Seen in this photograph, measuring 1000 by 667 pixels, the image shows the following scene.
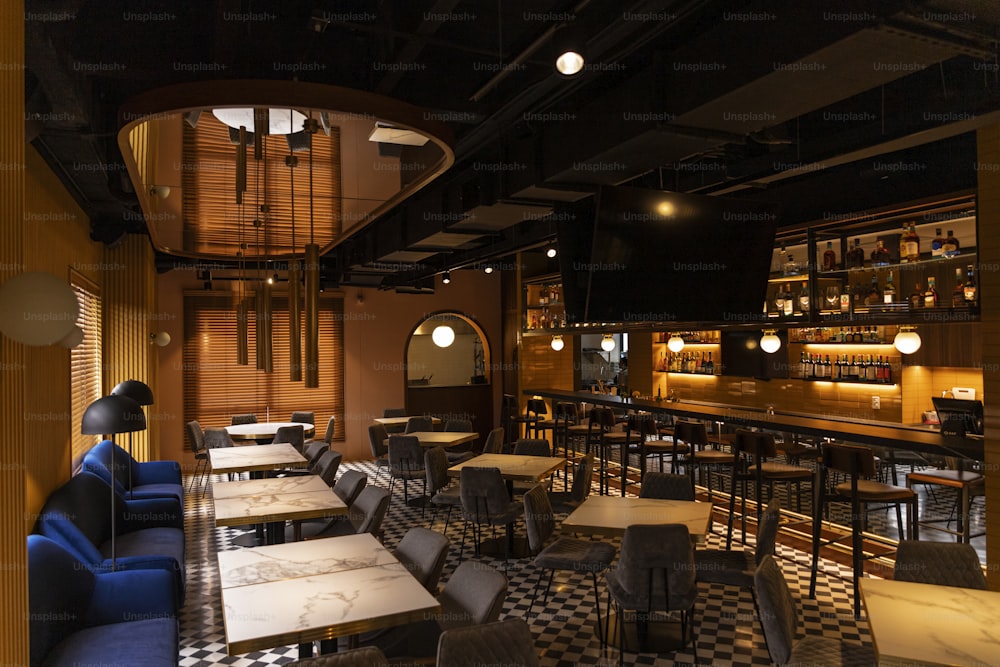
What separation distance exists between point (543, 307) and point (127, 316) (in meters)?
6.84

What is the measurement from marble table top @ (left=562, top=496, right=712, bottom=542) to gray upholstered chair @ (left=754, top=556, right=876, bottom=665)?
3.17 feet

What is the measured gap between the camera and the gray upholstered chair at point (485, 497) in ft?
19.0

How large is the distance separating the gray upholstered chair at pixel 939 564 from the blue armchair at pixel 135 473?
19.0ft

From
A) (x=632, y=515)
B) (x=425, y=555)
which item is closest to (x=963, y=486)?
(x=632, y=515)

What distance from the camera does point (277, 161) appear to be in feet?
16.1

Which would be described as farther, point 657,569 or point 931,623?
point 657,569

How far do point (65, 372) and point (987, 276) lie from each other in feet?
22.4

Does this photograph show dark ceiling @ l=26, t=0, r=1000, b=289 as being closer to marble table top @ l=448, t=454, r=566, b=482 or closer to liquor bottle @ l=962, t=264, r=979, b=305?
liquor bottle @ l=962, t=264, r=979, b=305

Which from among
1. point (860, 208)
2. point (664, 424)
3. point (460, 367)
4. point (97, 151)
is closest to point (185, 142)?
point (97, 151)

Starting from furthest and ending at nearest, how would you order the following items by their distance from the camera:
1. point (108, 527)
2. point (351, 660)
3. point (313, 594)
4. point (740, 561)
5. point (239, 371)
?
1. point (239, 371)
2. point (108, 527)
3. point (740, 561)
4. point (313, 594)
5. point (351, 660)

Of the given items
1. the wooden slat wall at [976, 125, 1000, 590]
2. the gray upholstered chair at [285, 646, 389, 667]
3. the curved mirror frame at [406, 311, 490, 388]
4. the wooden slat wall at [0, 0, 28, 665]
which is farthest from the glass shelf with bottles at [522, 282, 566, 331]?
the wooden slat wall at [0, 0, 28, 665]

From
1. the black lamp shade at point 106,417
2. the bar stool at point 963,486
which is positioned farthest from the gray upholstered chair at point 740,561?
the black lamp shade at point 106,417

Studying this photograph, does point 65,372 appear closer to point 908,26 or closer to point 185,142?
point 185,142

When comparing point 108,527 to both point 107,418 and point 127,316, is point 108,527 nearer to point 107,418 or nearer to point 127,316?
point 107,418
